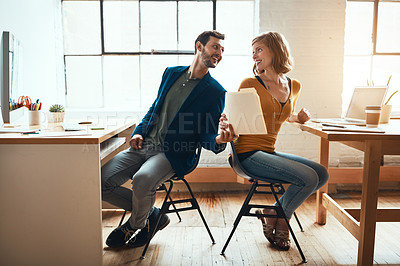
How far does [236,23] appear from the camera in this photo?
3.59m

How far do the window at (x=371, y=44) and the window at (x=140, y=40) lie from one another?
101cm

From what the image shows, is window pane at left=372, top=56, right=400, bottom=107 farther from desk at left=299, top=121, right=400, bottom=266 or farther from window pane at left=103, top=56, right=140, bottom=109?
window pane at left=103, top=56, right=140, bottom=109

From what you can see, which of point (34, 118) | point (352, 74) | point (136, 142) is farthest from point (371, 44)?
point (34, 118)

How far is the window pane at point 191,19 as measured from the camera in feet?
Answer: 11.7

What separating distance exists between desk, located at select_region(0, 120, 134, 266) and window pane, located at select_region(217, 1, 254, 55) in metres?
2.12

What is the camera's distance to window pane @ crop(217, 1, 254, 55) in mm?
3568

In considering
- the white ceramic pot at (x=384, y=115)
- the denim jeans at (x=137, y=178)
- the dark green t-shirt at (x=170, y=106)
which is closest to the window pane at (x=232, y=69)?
the dark green t-shirt at (x=170, y=106)

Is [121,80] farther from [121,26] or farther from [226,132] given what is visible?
[226,132]

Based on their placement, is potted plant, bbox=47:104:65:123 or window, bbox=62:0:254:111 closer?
potted plant, bbox=47:104:65:123

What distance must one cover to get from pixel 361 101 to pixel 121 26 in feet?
7.63

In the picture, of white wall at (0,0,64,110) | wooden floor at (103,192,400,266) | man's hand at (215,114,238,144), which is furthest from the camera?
white wall at (0,0,64,110)

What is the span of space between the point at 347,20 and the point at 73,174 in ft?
10.1

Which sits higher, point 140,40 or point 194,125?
point 140,40

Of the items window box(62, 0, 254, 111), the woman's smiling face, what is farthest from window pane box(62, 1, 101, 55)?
the woman's smiling face
